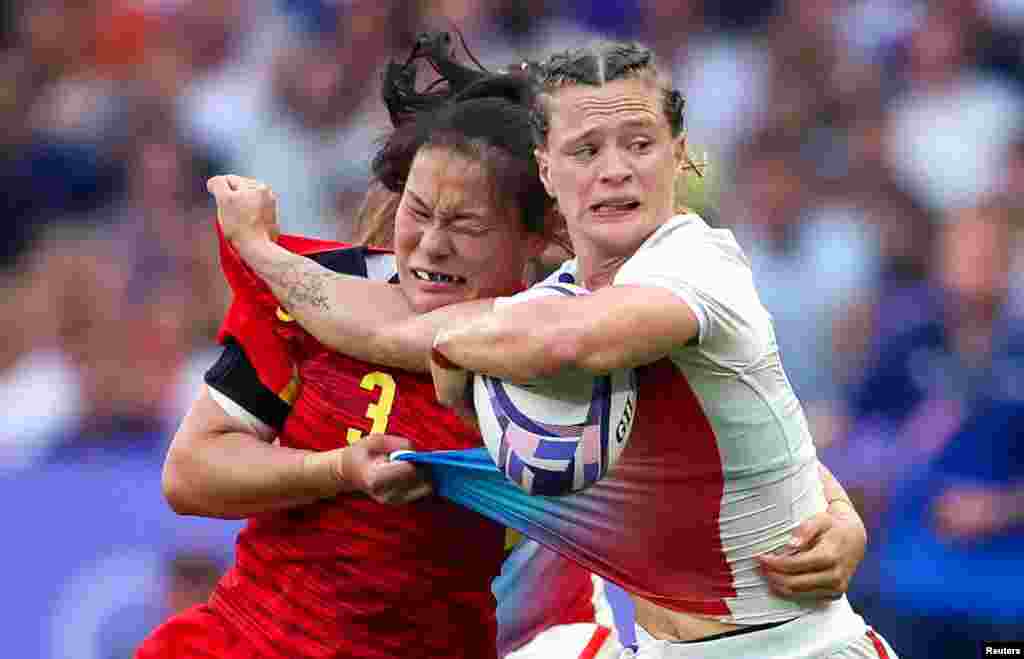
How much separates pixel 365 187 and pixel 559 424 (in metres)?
4.31

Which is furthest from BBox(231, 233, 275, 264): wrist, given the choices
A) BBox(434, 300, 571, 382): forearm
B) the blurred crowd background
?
the blurred crowd background

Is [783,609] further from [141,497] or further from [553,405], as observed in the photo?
[141,497]

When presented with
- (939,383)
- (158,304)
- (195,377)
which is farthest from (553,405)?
(158,304)

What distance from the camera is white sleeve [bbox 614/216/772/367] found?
2.73m

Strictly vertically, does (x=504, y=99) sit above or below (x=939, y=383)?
above

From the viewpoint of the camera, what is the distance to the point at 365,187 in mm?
6957

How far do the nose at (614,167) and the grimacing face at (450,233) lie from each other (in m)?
0.45

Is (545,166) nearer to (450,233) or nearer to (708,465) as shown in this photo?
(450,233)

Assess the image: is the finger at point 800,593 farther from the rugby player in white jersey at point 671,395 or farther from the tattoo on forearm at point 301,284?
the tattoo on forearm at point 301,284

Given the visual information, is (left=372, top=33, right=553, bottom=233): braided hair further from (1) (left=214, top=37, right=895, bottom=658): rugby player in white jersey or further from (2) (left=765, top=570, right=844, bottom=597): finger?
(2) (left=765, top=570, right=844, bottom=597): finger

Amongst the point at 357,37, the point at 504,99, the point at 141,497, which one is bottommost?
the point at 141,497

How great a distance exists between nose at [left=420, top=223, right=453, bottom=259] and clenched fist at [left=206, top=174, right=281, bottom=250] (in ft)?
1.28

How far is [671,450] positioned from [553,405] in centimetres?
29

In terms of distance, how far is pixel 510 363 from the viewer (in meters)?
2.72
